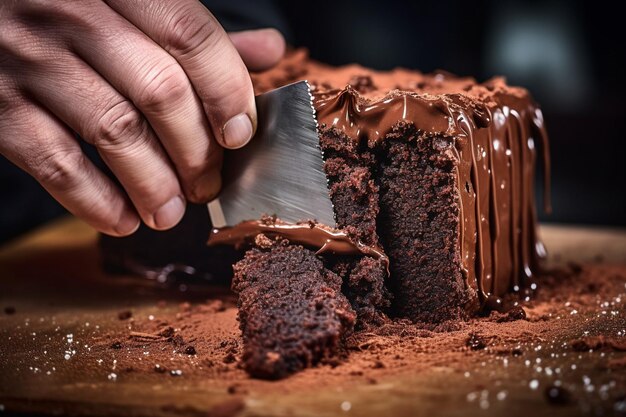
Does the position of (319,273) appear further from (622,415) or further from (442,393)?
(622,415)

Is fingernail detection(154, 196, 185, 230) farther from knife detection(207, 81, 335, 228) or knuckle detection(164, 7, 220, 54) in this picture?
knuckle detection(164, 7, 220, 54)

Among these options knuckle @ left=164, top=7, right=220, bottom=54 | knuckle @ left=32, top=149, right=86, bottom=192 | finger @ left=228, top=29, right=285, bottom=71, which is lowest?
knuckle @ left=32, top=149, right=86, bottom=192

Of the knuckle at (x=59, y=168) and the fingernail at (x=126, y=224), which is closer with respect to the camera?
the knuckle at (x=59, y=168)

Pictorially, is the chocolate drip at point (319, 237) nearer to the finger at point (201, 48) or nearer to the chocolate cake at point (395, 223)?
the chocolate cake at point (395, 223)

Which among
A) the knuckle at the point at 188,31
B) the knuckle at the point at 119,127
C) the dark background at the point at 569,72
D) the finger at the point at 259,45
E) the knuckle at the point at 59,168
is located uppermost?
the knuckle at the point at 188,31

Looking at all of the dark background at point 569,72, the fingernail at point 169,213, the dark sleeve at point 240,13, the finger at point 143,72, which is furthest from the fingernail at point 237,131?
the dark background at point 569,72

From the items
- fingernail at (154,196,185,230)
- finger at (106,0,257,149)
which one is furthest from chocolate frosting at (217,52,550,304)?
finger at (106,0,257,149)

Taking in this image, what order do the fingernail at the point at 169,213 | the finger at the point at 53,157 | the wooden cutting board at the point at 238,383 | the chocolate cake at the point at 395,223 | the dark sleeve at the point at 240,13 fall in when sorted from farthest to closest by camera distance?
the dark sleeve at the point at 240,13 < the fingernail at the point at 169,213 < the finger at the point at 53,157 < the chocolate cake at the point at 395,223 < the wooden cutting board at the point at 238,383

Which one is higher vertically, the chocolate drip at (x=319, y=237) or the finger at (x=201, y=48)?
the finger at (x=201, y=48)
